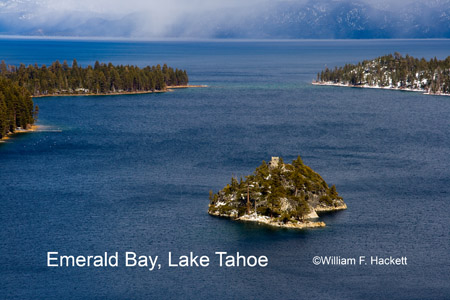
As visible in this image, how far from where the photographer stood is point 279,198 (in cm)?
9519

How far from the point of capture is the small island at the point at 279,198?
3693 inches

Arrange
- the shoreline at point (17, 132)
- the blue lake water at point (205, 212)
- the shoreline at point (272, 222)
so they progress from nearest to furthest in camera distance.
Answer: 1. the blue lake water at point (205, 212)
2. the shoreline at point (272, 222)
3. the shoreline at point (17, 132)

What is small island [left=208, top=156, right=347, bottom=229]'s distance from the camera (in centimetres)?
9381

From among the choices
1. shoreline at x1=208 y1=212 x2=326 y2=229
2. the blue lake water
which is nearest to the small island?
shoreline at x1=208 y1=212 x2=326 y2=229

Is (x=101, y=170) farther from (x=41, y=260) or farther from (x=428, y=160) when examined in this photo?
(x=428, y=160)

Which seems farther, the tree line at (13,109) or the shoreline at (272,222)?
the tree line at (13,109)

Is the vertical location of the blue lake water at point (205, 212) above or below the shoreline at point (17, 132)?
below

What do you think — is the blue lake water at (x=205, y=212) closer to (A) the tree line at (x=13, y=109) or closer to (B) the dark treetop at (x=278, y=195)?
(B) the dark treetop at (x=278, y=195)

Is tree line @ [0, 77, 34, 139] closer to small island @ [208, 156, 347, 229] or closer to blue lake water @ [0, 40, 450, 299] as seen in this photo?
blue lake water @ [0, 40, 450, 299]

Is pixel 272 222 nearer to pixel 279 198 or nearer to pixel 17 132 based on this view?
pixel 279 198

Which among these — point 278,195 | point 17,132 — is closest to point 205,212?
point 278,195

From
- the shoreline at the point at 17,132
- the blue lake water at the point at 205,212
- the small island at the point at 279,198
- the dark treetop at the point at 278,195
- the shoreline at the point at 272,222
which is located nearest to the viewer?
the blue lake water at the point at 205,212

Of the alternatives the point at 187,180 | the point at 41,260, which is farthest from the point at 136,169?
the point at 41,260

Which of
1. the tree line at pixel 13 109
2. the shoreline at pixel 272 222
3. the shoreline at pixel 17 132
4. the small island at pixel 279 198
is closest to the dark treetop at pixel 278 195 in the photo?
the small island at pixel 279 198
